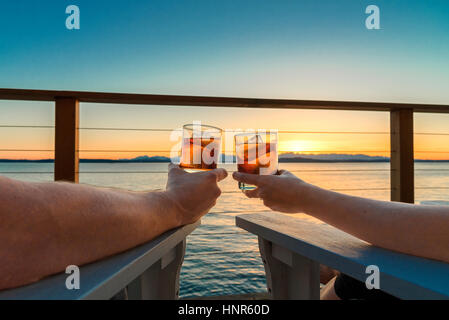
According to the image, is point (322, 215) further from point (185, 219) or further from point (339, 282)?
point (185, 219)

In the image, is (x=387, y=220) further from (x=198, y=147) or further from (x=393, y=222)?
(x=198, y=147)

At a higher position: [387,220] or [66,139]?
[66,139]

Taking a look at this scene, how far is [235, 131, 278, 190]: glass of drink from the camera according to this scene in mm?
1143

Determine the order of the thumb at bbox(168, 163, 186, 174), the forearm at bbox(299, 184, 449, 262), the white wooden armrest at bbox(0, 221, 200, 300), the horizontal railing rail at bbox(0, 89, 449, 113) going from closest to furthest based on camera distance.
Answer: the white wooden armrest at bbox(0, 221, 200, 300), the forearm at bbox(299, 184, 449, 262), the thumb at bbox(168, 163, 186, 174), the horizontal railing rail at bbox(0, 89, 449, 113)

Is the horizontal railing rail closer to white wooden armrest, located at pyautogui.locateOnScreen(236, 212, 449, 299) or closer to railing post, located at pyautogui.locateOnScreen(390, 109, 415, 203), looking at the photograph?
railing post, located at pyautogui.locateOnScreen(390, 109, 415, 203)

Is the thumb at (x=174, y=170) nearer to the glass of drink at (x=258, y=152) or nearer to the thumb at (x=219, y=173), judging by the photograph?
the thumb at (x=219, y=173)

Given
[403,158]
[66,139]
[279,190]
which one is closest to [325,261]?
[279,190]

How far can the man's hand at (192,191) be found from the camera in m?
0.82

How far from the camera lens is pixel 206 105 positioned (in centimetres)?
194

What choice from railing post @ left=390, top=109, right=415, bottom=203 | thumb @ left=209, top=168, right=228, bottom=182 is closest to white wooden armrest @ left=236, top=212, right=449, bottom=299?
thumb @ left=209, top=168, right=228, bottom=182

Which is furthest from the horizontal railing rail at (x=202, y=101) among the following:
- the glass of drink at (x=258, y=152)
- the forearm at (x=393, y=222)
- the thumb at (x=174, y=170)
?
the forearm at (x=393, y=222)

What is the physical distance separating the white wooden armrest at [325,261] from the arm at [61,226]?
1.20ft

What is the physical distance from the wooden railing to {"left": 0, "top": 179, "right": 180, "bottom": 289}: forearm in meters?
1.39
